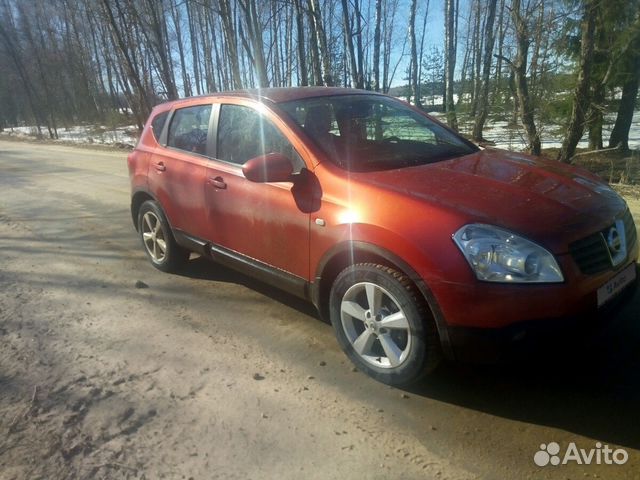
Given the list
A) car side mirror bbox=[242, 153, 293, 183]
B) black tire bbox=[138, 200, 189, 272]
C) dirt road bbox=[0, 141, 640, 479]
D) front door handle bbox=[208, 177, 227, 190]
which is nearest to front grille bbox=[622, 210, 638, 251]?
dirt road bbox=[0, 141, 640, 479]

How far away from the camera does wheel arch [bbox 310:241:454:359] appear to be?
2.50 meters

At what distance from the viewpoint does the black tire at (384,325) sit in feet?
8.52

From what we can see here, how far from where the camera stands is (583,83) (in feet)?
29.3

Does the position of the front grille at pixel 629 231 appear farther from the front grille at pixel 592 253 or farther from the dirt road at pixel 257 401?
the dirt road at pixel 257 401

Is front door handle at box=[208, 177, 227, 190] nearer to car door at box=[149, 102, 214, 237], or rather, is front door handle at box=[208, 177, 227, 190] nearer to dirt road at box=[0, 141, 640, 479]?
car door at box=[149, 102, 214, 237]

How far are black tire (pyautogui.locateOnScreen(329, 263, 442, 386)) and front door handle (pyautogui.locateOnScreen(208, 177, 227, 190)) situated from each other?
1.32 m

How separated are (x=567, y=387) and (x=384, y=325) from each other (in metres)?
1.08

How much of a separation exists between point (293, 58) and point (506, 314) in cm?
2819

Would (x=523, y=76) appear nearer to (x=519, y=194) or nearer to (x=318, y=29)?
(x=318, y=29)

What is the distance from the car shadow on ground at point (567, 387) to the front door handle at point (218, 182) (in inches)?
80.4

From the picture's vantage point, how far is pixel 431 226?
2.48m

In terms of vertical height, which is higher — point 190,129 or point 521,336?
point 190,129

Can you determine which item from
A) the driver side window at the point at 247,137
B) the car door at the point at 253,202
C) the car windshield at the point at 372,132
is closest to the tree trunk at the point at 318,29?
the car windshield at the point at 372,132

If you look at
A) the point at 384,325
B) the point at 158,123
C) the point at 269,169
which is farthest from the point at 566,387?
the point at 158,123
